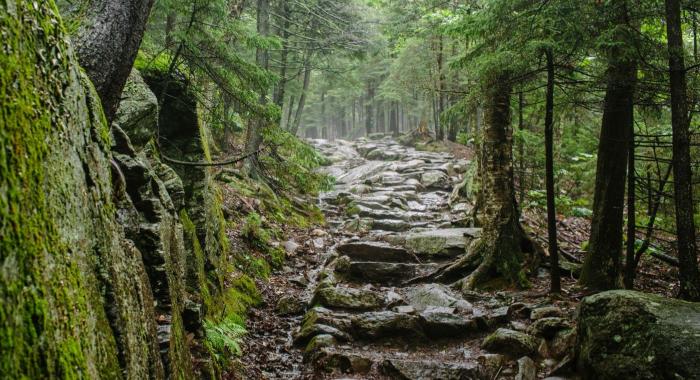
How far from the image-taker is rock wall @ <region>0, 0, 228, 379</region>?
1.70 m

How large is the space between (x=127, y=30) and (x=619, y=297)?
6171mm

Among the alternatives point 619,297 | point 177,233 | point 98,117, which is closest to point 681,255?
point 619,297

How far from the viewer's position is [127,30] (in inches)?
173

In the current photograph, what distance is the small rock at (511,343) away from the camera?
6.16 meters

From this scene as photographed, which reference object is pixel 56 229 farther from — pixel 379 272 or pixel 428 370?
pixel 379 272

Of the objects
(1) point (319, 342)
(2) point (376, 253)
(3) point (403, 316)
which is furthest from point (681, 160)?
(2) point (376, 253)

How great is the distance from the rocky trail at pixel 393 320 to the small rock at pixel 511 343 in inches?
0.6

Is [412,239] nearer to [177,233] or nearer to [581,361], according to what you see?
[581,361]

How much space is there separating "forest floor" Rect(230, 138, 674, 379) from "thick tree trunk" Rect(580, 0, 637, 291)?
65cm

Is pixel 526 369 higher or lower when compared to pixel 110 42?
lower

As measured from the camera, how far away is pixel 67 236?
2250 millimetres

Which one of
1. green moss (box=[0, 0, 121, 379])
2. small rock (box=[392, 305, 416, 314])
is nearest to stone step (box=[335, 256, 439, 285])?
small rock (box=[392, 305, 416, 314])

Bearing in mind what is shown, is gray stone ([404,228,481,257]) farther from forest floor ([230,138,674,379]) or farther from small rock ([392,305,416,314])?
small rock ([392,305,416,314])

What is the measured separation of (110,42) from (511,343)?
624cm
